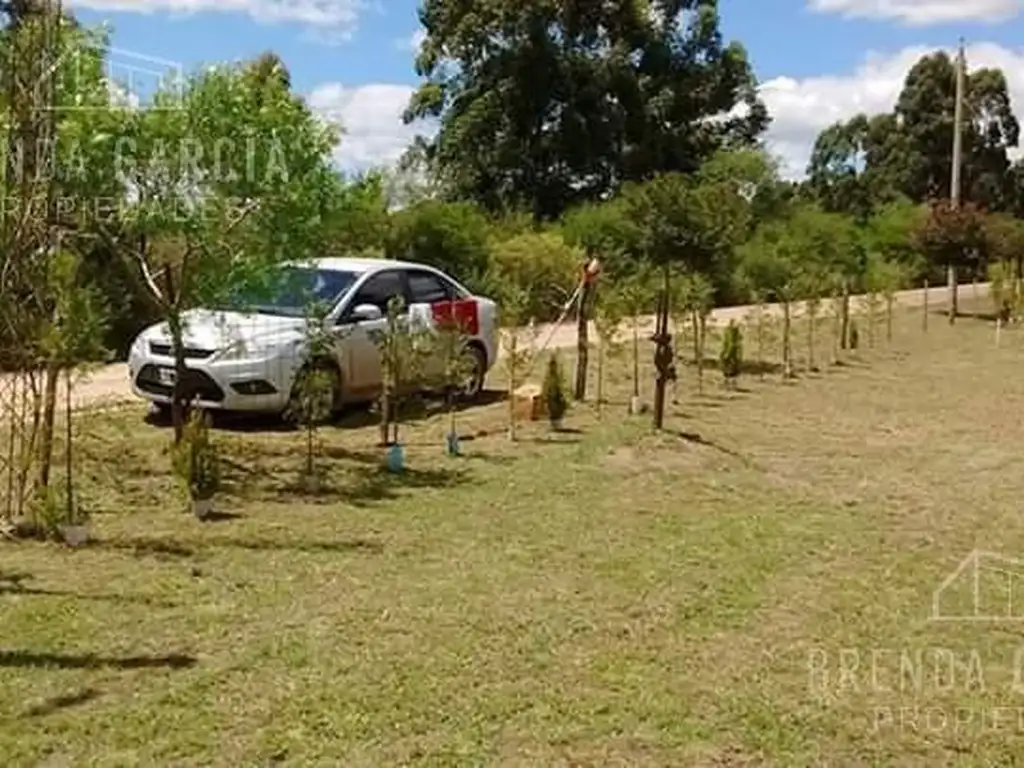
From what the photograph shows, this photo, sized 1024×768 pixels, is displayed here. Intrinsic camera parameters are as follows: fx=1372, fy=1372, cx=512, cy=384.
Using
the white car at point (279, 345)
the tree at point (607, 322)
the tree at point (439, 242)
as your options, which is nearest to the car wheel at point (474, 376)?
the white car at point (279, 345)

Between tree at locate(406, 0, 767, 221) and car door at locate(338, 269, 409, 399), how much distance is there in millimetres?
20471

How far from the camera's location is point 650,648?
591 centimetres

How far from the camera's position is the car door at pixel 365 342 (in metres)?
12.3

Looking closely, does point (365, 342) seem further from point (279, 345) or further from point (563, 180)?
point (563, 180)

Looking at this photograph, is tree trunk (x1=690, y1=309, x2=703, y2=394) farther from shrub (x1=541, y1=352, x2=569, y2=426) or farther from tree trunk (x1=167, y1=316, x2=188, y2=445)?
tree trunk (x1=167, y1=316, x2=188, y2=445)

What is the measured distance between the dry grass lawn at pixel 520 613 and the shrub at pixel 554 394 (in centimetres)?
100

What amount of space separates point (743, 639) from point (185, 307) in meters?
5.25

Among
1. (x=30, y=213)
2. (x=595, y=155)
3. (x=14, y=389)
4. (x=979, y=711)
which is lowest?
(x=979, y=711)

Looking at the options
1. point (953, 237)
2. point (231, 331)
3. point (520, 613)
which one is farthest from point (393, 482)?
point (953, 237)

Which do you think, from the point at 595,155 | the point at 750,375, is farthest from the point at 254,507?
the point at 595,155

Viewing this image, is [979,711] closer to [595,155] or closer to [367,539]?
[367,539]

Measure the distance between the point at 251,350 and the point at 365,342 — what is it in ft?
4.25

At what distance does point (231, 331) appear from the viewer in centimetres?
1158

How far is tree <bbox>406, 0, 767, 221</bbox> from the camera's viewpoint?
33.8 meters
